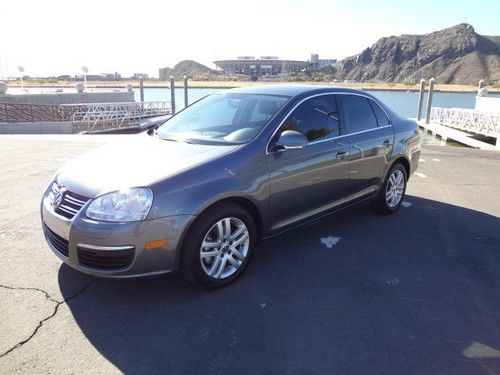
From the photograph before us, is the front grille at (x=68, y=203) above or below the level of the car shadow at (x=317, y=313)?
above

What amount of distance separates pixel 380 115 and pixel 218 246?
116 inches

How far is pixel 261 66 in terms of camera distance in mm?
75562

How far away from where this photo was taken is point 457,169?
9.40m

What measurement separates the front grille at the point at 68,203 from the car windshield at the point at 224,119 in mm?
1169

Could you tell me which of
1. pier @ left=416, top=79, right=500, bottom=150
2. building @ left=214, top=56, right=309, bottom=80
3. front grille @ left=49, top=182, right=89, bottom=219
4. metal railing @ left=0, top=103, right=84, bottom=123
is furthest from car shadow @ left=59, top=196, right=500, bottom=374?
building @ left=214, top=56, right=309, bottom=80

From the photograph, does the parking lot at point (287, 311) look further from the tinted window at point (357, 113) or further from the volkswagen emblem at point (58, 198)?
the tinted window at point (357, 113)

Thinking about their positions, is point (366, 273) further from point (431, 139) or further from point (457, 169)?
point (431, 139)

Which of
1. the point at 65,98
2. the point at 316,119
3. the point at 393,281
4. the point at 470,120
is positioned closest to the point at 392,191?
the point at 316,119

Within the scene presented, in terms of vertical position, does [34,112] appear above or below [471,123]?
below

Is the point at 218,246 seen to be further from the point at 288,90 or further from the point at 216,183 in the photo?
the point at 288,90

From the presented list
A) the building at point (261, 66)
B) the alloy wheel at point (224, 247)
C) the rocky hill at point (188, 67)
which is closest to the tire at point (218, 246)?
the alloy wheel at point (224, 247)

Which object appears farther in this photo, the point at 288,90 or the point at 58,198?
the point at 288,90

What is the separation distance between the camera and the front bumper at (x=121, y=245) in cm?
308

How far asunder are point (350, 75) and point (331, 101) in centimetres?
11761
